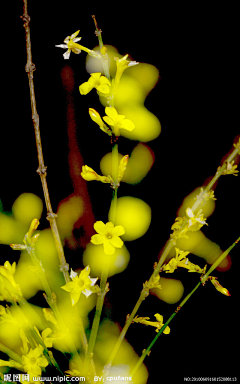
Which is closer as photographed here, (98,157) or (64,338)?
(64,338)

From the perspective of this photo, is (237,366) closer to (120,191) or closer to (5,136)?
(120,191)

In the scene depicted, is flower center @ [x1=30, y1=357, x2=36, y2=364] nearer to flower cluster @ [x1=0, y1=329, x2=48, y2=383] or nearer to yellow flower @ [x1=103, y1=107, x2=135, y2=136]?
flower cluster @ [x1=0, y1=329, x2=48, y2=383]

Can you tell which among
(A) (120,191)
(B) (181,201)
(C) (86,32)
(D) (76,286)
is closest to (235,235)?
(B) (181,201)

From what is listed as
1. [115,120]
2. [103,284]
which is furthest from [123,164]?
[103,284]

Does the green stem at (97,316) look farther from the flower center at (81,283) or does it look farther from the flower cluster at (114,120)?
the flower cluster at (114,120)

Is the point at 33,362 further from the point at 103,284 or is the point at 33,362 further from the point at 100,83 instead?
the point at 100,83

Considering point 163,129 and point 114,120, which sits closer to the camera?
point 114,120

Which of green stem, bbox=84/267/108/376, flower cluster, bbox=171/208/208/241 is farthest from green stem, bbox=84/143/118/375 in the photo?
flower cluster, bbox=171/208/208/241
